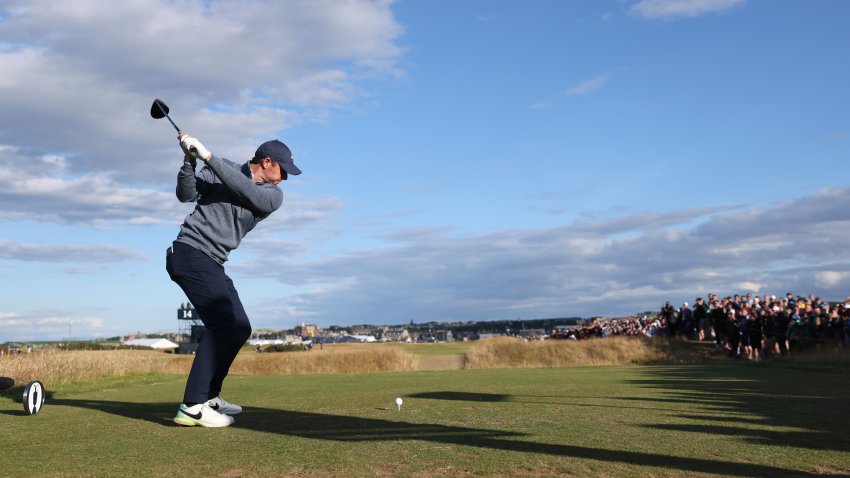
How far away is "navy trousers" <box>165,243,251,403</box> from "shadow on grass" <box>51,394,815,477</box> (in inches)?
20.5

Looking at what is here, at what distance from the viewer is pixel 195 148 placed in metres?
5.91

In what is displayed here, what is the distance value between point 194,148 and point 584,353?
93.9ft

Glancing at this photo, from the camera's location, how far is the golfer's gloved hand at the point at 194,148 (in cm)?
591

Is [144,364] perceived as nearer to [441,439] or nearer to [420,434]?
[420,434]

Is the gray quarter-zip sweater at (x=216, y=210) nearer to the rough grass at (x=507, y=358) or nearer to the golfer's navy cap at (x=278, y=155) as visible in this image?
the golfer's navy cap at (x=278, y=155)

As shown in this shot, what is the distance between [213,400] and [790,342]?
84.5ft

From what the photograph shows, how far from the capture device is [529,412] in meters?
7.42

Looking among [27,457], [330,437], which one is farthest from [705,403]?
[27,457]

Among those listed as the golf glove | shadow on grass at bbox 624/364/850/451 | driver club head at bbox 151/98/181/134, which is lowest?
shadow on grass at bbox 624/364/850/451

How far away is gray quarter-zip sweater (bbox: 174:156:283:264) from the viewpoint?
20.5 ft

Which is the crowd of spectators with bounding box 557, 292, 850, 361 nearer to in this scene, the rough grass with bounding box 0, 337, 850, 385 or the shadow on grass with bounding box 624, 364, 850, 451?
the rough grass with bounding box 0, 337, 850, 385

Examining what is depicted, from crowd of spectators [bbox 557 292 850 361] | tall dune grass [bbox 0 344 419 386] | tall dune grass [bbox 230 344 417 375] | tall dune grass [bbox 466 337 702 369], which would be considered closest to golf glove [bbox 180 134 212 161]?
tall dune grass [bbox 0 344 419 386]

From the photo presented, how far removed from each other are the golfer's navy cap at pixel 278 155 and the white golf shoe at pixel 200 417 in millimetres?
2193

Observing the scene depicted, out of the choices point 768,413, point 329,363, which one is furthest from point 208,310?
point 329,363
